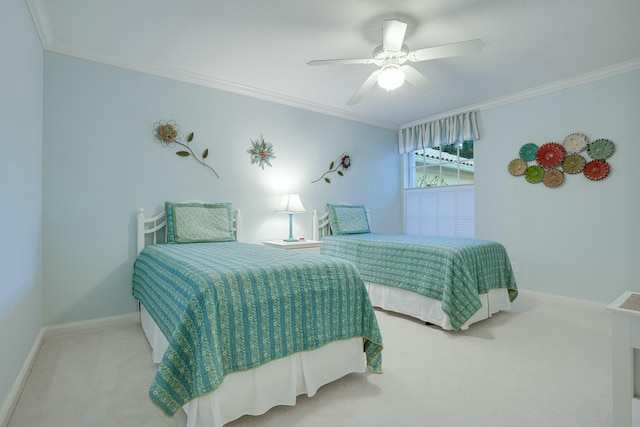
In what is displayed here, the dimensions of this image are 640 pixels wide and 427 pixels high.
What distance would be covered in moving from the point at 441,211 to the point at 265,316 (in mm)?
3886

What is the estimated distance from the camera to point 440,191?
191 inches

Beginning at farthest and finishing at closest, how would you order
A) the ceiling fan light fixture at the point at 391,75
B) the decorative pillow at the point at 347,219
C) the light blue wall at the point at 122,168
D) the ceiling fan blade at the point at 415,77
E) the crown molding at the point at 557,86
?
1. the decorative pillow at the point at 347,219
2. the crown molding at the point at 557,86
3. the light blue wall at the point at 122,168
4. the ceiling fan blade at the point at 415,77
5. the ceiling fan light fixture at the point at 391,75

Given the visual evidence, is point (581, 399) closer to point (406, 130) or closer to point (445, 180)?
point (445, 180)

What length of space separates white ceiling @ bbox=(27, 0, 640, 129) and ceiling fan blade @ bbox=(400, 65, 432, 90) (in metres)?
0.26

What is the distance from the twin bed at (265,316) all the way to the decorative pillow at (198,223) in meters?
0.03

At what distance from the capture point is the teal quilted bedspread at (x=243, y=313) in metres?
1.34

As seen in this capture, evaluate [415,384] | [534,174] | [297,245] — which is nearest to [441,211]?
[534,174]

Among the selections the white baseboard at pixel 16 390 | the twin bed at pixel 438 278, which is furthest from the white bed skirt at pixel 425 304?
the white baseboard at pixel 16 390

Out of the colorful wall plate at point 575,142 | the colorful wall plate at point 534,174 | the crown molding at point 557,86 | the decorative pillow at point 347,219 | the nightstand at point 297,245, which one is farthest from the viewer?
the decorative pillow at point 347,219

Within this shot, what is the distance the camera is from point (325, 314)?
70.2 inches

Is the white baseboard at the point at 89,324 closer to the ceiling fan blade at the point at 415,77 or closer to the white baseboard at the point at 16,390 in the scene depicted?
the white baseboard at the point at 16,390

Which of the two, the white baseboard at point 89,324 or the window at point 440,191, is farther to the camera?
the window at point 440,191

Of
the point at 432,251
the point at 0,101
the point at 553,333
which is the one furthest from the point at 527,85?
the point at 0,101

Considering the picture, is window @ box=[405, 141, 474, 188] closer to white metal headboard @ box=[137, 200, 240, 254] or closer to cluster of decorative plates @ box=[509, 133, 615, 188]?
cluster of decorative plates @ box=[509, 133, 615, 188]
